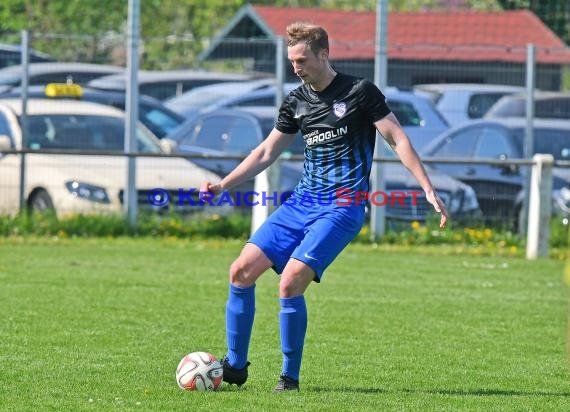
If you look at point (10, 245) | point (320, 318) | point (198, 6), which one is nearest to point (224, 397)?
point (320, 318)

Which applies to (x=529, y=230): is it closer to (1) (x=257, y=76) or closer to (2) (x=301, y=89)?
(1) (x=257, y=76)

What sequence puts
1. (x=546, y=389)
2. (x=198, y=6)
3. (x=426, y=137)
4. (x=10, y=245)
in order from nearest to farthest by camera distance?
(x=546, y=389) → (x=10, y=245) → (x=426, y=137) → (x=198, y=6)

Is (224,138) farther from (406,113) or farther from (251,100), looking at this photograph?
(406,113)

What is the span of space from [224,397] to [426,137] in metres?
10.9

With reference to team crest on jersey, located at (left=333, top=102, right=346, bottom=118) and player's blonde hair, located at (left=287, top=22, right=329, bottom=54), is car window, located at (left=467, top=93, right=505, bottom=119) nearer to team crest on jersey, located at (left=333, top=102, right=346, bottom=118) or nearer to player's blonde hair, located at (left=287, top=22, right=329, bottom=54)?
team crest on jersey, located at (left=333, top=102, right=346, bottom=118)

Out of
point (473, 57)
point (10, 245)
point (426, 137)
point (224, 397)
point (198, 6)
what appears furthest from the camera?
point (198, 6)

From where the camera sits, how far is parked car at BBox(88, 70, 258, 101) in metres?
17.8

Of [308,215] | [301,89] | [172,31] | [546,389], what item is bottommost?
[546,389]

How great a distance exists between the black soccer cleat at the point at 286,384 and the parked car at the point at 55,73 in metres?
10.8

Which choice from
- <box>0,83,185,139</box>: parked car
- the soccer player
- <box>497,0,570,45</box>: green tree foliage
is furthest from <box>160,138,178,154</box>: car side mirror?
the soccer player

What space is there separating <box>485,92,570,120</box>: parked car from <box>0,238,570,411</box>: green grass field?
2723 mm

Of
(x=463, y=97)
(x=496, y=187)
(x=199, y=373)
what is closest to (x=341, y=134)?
(x=199, y=373)

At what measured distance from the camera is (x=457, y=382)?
762cm

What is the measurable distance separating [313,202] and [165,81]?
36.9 feet
